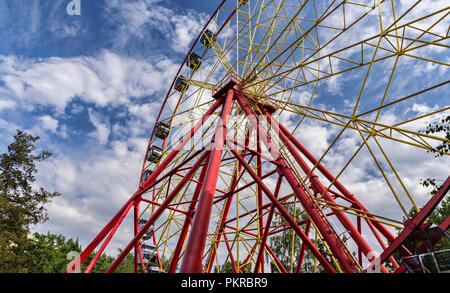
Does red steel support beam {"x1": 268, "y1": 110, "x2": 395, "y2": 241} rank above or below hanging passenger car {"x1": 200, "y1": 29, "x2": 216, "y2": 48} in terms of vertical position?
below

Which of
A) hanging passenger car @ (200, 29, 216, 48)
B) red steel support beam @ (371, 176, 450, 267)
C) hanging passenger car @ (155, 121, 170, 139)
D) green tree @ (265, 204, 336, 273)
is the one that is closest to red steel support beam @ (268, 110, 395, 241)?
red steel support beam @ (371, 176, 450, 267)

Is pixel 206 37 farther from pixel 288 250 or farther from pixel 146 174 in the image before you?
pixel 288 250

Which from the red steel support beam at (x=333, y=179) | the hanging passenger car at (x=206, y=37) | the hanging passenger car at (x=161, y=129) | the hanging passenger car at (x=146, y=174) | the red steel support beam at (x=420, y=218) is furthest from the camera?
the hanging passenger car at (x=161, y=129)

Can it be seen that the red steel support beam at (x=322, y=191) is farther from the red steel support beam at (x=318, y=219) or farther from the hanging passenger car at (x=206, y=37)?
the hanging passenger car at (x=206, y=37)

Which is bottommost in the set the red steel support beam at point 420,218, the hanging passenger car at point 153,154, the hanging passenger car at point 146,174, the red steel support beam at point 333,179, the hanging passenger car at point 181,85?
the red steel support beam at point 420,218

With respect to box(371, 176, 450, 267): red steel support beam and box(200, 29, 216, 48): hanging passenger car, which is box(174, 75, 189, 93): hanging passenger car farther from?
box(371, 176, 450, 267): red steel support beam

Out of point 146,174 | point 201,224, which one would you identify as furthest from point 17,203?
point 201,224

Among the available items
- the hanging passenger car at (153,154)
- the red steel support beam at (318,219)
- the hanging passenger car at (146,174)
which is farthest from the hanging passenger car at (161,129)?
the red steel support beam at (318,219)

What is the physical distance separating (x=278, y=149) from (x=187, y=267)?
18.0 ft

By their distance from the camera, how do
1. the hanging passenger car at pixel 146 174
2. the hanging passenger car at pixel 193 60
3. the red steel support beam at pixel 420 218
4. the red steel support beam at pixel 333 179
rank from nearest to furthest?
the red steel support beam at pixel 420 218, the red steel support beam at pixel 333 179, the hanging passenger car at pixel 193 60, the hanging passenger car at pixel 146 174

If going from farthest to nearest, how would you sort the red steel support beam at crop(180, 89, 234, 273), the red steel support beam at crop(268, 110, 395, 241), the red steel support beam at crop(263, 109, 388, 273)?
the red steel support beam at crop(268, 110, 395, 241)
the red steel support beam at crop(263, 109, 388, 273)
the red steel support beam at crop(180, 89, 234, 273)

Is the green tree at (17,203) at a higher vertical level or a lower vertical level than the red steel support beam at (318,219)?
higher

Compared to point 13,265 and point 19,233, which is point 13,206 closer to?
point 19,233
